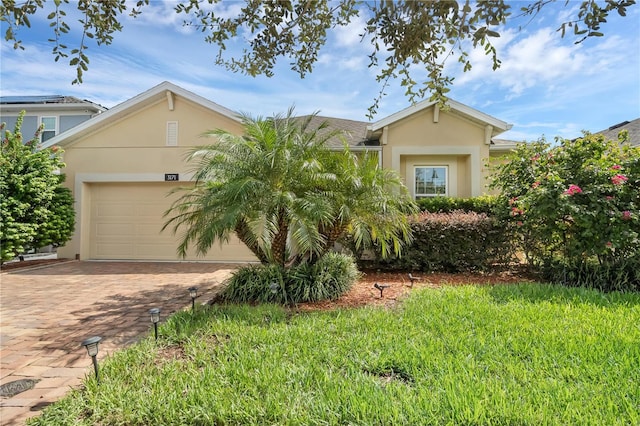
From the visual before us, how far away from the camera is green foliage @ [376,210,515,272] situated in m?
8.40

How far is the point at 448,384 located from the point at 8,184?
40.2 feet

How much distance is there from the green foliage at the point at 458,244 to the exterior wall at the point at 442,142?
3.04 m

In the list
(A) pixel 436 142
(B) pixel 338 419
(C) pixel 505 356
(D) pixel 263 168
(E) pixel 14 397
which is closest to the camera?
(B) pixel 338 419

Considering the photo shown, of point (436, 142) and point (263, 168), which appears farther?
point (436, 142)

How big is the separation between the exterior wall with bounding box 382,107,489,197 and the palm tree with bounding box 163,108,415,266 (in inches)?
182

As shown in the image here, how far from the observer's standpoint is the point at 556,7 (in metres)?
3.26

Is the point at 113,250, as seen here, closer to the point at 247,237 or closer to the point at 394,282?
the point at 247,237

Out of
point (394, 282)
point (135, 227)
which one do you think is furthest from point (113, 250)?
point (394, 282)

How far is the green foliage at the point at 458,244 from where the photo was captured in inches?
331

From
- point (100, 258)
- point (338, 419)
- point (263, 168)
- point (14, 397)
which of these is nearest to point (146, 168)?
point (100, 258)

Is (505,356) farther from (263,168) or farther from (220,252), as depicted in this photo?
(220,252)

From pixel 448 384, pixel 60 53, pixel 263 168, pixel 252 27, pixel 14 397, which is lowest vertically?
pixel 14 397

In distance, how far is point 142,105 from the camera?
1147 cm

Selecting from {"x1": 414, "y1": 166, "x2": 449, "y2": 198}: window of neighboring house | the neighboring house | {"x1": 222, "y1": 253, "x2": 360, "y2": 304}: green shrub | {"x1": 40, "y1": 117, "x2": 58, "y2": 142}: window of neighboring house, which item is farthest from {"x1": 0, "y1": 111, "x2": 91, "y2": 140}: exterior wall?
{"x1": 414, "y1": 166, "x2": 449, "y2": 198}: window of neighboring house
